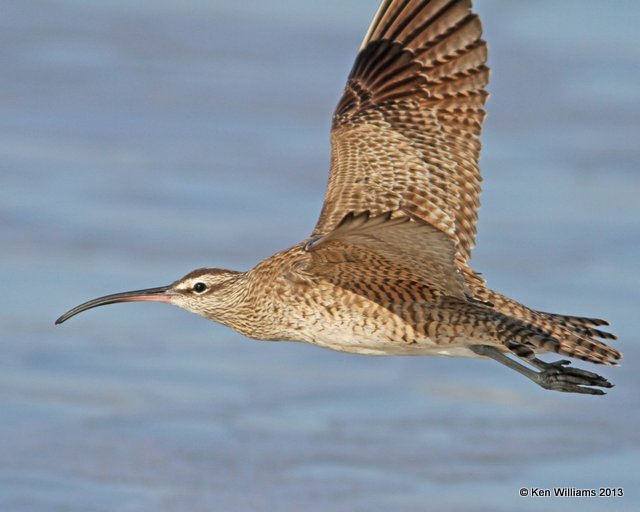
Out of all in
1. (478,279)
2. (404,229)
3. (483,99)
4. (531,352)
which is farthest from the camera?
(483,99)

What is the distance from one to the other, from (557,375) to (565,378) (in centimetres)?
9

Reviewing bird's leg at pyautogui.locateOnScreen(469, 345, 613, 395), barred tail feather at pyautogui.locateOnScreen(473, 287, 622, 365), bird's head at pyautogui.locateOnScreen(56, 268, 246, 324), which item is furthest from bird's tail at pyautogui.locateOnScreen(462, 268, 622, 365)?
bird's head at pyautogui.locateOnScreen(56, 268, 246, 324)

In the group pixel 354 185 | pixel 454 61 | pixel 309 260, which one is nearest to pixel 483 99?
pixel 454 61

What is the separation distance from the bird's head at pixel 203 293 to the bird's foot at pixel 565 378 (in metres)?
2.58

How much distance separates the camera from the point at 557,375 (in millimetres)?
12297

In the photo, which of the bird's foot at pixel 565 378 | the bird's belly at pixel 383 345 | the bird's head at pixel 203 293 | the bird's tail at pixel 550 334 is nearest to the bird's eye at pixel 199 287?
the bird's head at pixel 203 293

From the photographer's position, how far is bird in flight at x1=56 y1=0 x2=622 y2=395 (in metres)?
11.5

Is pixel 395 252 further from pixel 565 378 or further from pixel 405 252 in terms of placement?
pixel 565 378

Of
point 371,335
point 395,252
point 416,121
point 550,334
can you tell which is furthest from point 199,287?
point 550,334

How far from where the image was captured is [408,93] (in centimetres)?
1346

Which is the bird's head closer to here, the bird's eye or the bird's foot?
the bird's eye

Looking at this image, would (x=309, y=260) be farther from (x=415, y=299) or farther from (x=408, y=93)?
(x=408, y=93)

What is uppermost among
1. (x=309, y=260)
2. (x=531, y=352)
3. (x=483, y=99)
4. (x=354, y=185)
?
(x=483, y=99)

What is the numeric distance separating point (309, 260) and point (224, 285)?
3.68 feet
